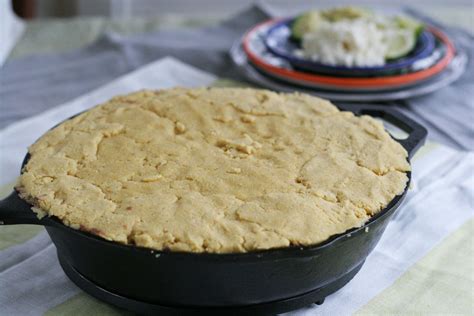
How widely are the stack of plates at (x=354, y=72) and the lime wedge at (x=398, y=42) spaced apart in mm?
16

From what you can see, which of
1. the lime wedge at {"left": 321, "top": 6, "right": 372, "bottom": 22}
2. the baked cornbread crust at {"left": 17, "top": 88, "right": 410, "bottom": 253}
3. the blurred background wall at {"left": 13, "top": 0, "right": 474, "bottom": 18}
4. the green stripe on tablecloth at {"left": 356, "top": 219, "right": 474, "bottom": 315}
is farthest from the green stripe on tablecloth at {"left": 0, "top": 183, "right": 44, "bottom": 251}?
the blurred background wall at {"left": 13, "top": 0, "right": 474, "bottom": 18}

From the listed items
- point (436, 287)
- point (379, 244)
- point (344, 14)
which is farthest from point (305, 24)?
point (436, 287)

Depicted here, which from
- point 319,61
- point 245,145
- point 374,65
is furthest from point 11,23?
point 245,145

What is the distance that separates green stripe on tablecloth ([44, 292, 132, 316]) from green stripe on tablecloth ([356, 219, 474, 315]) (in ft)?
1.09

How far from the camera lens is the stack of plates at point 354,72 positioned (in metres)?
1.46

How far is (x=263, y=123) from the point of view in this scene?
1055 mm

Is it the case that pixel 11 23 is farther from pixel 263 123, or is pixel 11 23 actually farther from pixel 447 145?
pixel 447 145

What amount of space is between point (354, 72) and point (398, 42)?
0.19 m

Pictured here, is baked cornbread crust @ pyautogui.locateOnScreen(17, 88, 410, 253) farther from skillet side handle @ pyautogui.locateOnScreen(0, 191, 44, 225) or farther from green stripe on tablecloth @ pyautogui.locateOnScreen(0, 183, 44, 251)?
green stripe on tablecloth @ pyautogui.locateOnScreen(0, 183, 44, 251)

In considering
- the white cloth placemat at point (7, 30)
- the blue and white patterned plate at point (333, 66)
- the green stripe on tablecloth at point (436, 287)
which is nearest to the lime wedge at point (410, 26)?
the blue and white patterned plate at point (333, 66)

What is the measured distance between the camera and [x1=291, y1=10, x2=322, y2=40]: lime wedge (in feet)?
5.30

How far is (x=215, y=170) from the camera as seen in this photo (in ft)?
3.00

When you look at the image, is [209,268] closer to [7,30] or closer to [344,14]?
[344,14]

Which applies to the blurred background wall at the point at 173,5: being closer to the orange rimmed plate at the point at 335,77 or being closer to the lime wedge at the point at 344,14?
the lime wedge at the point at 344,14
